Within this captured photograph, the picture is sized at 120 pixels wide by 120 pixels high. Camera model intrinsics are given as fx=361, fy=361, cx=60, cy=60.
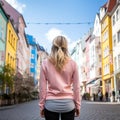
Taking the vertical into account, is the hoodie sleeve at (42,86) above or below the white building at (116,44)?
below

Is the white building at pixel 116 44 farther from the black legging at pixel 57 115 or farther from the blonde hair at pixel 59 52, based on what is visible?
the black legging at pixel 57 115

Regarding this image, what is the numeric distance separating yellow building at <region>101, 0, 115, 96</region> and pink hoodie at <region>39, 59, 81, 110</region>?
49555 millimetres

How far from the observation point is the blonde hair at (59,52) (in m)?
4.59

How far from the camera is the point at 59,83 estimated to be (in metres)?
4.58

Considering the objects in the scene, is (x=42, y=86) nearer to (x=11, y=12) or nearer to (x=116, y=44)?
(x=116, y=44)

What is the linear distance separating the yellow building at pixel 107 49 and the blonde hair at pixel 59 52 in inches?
1951

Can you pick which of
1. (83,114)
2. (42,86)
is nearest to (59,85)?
(42,86)

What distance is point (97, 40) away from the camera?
71.2 m

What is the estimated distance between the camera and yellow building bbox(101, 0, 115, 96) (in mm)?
57281

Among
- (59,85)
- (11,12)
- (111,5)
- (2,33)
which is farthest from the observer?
(11,12)

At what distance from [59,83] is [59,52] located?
1.30 ft

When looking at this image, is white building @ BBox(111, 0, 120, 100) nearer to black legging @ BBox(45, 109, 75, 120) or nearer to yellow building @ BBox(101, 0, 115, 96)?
yellow building @ BBox(101, 0, 115, 96)

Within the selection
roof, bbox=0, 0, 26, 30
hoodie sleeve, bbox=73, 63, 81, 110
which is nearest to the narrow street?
hoodie sleeve, bbox=73, 63, 81, 110

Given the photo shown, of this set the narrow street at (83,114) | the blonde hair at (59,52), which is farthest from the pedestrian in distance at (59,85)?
the narrow street at (83,114)
